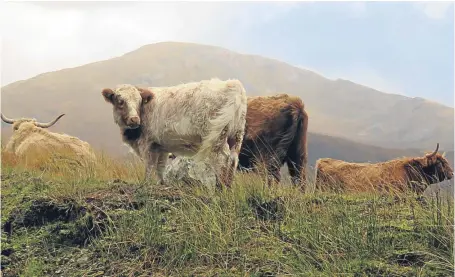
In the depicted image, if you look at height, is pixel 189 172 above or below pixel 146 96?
below

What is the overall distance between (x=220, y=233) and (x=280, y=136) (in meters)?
4.84

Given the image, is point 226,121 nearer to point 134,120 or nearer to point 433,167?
point 134,120

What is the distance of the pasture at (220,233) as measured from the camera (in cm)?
598

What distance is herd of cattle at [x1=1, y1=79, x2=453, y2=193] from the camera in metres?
8.70

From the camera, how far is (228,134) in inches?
344

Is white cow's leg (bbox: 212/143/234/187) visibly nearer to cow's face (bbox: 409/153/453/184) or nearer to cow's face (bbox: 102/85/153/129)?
cow's face (bbox: 102/85/153/129)

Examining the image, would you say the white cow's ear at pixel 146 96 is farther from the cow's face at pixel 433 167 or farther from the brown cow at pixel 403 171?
the cow's face at pixel 433 167

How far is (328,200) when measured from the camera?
7531 millimetres

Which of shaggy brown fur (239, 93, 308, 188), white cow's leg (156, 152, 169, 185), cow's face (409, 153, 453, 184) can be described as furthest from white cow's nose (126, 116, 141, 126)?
cow's face (409, 153, 453, 184)

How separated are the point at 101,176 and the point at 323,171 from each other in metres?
4.28

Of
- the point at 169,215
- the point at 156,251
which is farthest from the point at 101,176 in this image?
the point at 156,251

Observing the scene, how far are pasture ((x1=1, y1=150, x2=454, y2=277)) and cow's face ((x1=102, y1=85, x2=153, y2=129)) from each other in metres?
1.51

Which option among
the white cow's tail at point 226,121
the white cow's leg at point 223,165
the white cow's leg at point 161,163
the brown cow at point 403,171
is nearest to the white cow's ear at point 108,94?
the white cow's leg at point 161,163

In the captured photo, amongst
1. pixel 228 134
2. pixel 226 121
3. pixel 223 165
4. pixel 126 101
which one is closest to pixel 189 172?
pixel 223 165
